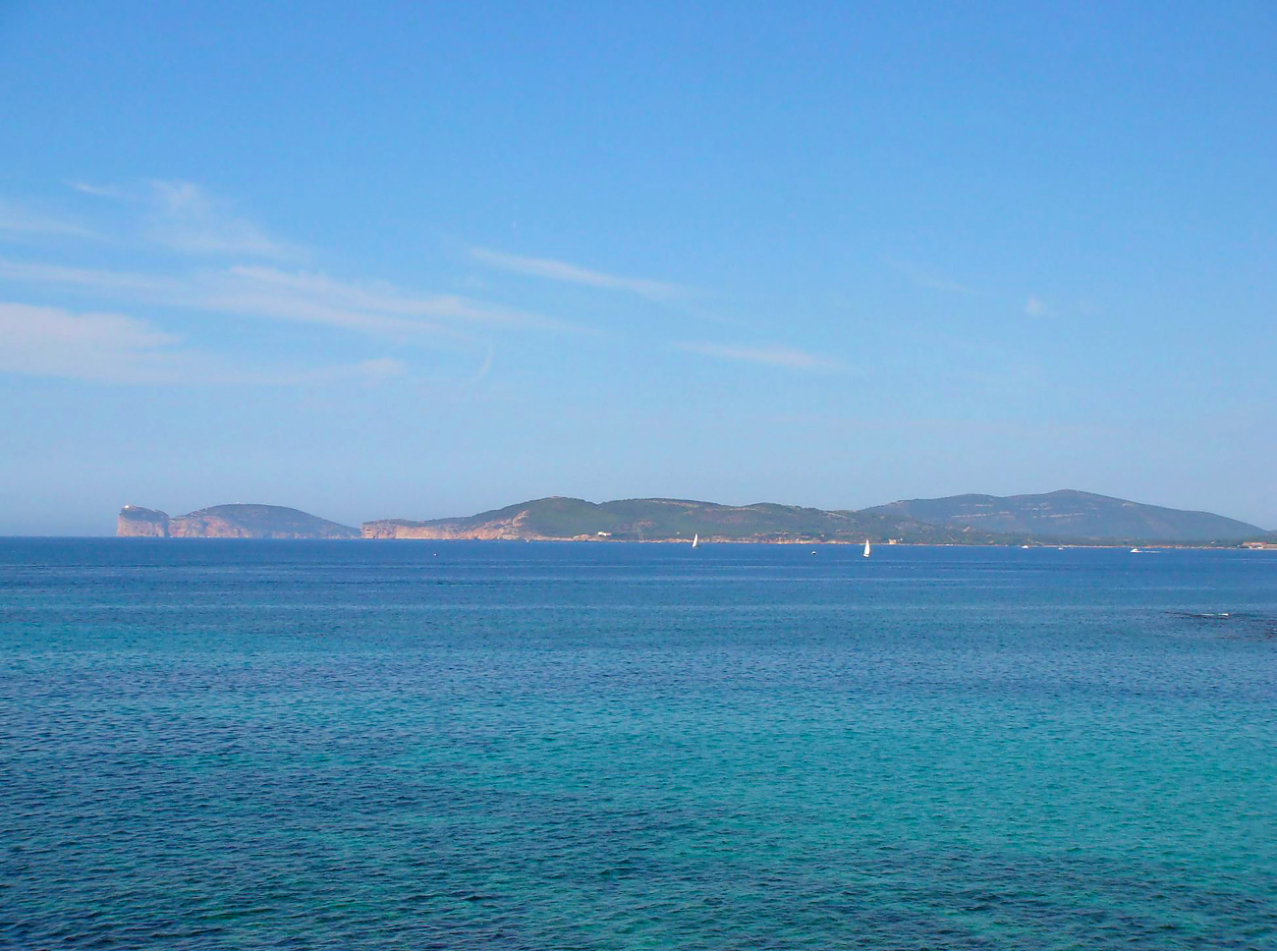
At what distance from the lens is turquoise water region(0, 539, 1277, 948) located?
2545 cm

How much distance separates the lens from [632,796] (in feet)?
115

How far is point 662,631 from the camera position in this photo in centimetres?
8931

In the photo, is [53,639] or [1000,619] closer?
[53,639]

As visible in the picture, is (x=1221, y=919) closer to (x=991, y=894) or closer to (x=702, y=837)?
(x=991, y=894)

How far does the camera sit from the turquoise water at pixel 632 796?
25453mm

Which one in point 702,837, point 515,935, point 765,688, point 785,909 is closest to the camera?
point 515,935

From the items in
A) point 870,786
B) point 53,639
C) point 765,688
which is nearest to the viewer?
point 870,786

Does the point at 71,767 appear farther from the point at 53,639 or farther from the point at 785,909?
the point at 53,639

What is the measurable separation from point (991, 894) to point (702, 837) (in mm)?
7891

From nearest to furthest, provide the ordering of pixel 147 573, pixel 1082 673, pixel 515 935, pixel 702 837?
1. pixel 515 935
2. pixel 702 837
3. pixel 1082 673
4. pixel 147 573

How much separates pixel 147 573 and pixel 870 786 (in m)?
179

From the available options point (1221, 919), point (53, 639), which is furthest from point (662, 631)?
point (1221, 919)

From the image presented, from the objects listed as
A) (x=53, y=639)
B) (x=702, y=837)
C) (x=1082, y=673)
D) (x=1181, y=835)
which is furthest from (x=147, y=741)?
(x=1082, y=673)

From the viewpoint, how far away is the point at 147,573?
19075 cm
